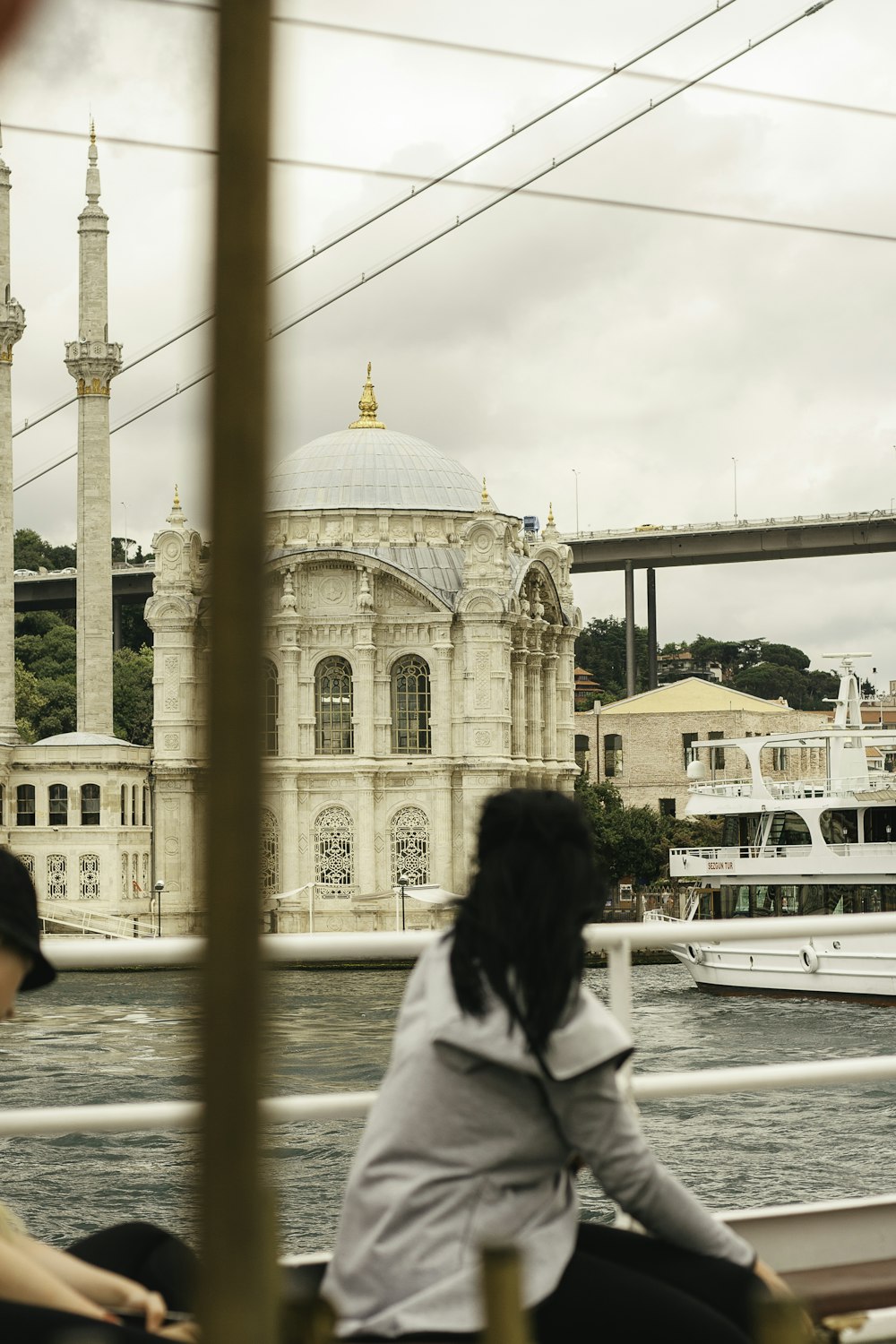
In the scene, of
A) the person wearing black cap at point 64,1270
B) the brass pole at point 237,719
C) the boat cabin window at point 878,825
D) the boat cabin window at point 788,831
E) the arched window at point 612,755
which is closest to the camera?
the brass pole at point 237,719

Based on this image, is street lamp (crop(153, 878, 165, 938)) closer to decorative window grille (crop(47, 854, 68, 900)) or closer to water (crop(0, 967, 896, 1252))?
decorative window grille (crop(47, 854, 68, 900))

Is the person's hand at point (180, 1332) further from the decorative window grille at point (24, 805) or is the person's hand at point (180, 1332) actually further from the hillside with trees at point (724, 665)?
the hillside with trees at point (724, 665)

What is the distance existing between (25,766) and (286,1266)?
48.9 meters

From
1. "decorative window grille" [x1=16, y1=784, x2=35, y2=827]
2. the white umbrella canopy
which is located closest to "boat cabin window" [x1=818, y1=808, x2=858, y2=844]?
the white umbrella canopy

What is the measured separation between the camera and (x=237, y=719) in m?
1.32

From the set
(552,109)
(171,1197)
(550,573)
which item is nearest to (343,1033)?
(171,1197)

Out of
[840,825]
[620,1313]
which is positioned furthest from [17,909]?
[840,825]

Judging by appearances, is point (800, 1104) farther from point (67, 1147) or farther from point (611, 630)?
point (611, 630)

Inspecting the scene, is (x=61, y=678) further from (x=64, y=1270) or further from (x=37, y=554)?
(x=64, y=1270)

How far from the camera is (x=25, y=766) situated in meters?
50.3

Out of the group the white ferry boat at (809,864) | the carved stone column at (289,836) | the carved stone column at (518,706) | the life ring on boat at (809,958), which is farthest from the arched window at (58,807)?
the life ring on boat at (809,958)

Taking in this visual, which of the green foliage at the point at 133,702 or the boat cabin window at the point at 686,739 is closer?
the boat cabin window at the point at 686,739

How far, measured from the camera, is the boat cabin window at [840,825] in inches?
1355

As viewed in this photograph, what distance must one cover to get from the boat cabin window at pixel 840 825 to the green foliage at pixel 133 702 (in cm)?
3799
